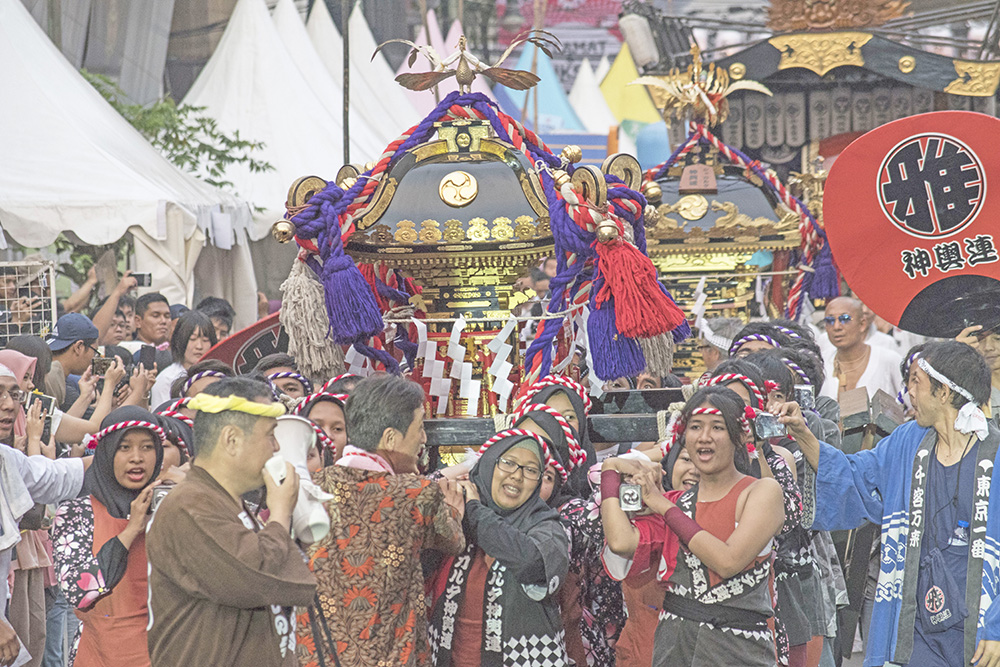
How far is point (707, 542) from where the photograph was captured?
365cm

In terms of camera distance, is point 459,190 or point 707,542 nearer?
point 707,542

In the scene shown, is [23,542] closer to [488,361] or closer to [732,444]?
[488,361]

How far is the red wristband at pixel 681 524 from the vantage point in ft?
12.1

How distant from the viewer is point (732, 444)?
3818mm

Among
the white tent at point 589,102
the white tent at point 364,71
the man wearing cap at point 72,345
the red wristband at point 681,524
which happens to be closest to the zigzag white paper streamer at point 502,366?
the red wristband at point 681,524

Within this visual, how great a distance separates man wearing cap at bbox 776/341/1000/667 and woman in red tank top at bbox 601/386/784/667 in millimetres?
639

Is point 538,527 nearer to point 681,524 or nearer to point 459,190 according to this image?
point 681,524

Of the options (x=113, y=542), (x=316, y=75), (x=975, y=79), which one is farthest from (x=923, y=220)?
(x=316, y=75)

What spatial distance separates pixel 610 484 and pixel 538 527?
25 cm

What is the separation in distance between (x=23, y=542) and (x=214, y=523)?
239 centimetres

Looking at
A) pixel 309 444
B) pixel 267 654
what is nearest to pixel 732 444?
pixel 309 444

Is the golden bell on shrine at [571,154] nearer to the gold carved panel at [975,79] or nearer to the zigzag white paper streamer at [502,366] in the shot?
the zigzag white paper streamer at [502,366]

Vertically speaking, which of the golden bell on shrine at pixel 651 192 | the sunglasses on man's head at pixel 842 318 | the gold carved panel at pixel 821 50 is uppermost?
the gold carved panel at pixel 821 50

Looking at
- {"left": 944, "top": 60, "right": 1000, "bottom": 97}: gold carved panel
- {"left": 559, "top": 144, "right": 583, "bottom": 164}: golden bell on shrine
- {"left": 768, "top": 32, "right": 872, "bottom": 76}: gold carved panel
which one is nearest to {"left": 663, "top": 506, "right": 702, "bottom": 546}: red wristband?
{"left": 559, "top": 144, "right": 583, "bottom": 164}: golden bell on shrine
